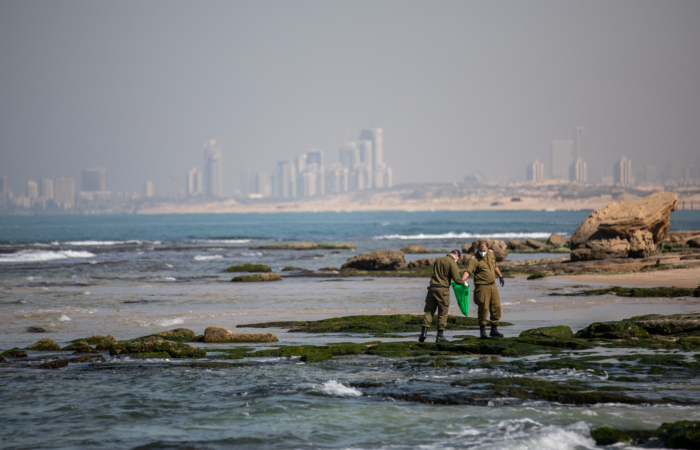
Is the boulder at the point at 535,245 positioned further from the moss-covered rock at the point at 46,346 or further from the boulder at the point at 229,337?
the moss-covered rock at the point at 46,346

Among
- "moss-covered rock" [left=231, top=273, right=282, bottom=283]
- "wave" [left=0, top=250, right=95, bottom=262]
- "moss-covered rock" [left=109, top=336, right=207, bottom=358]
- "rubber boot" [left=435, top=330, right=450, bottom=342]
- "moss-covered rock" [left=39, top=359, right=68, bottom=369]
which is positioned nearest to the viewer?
"moss-covered rock" [left=39, top=359, right=68, bottom=369]

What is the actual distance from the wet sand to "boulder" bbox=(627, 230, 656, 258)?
13.6ft

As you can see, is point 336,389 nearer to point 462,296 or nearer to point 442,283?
point 442,283

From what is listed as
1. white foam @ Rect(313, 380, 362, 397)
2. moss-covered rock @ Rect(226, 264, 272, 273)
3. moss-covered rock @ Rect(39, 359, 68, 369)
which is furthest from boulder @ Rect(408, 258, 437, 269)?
white foam @ Rect(313, 380, 362, 397)

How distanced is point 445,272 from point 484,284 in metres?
0.90

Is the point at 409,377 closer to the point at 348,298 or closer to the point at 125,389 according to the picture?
the point at 125,389

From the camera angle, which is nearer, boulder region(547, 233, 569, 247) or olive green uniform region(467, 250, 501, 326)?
olive green uniform region(467, 250, 501, 326)

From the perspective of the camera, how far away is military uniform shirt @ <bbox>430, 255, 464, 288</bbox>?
11.8m

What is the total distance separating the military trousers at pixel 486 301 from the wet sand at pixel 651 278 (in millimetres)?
11132

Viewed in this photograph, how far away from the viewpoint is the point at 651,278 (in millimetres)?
22672

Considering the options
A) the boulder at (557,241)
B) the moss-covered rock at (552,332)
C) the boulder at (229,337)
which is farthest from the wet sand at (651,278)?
the boulder at (557,241)

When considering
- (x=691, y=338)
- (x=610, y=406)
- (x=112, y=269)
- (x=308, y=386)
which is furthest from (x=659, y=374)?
(x=112, y=269)

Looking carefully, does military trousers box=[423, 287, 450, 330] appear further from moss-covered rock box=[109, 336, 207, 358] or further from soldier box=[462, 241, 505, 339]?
moss-covered rock box=[109, 336, 207, 358]

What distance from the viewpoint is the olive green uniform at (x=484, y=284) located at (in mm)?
12023
